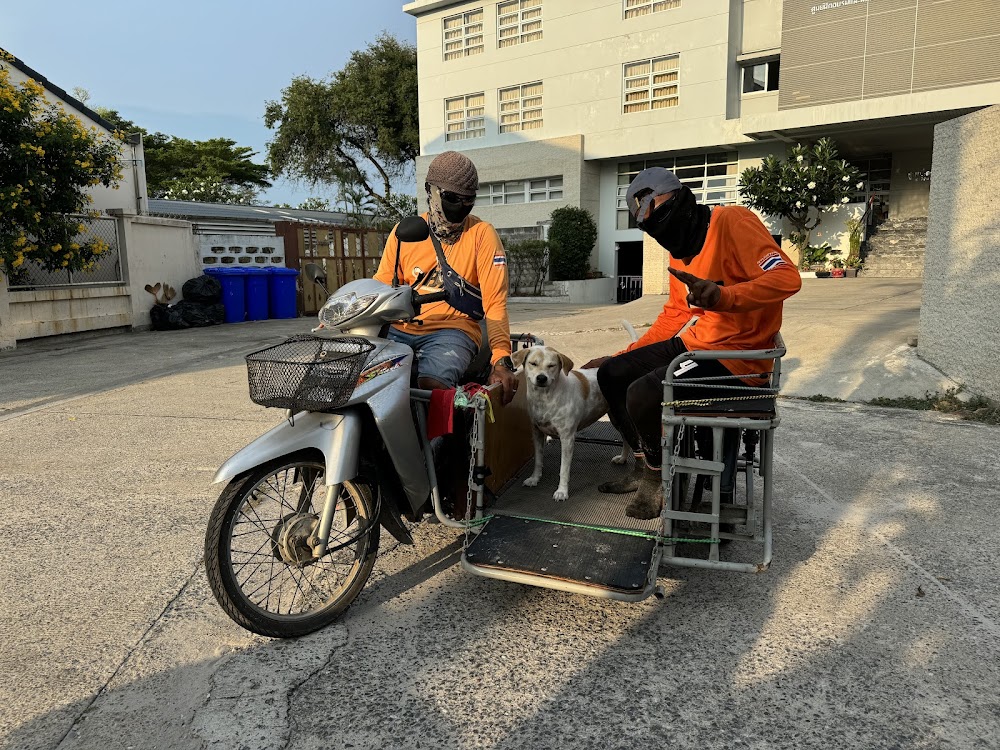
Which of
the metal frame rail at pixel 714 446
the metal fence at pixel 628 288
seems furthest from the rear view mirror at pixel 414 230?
the metal fence at pixel 628 288

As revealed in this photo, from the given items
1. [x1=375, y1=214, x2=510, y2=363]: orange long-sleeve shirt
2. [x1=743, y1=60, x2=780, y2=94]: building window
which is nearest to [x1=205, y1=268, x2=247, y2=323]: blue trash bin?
[x1=375, y1=214, x2=510, y2=363]: orange long-sleeve shirt

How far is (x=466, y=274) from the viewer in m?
3.67

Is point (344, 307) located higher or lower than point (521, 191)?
lower

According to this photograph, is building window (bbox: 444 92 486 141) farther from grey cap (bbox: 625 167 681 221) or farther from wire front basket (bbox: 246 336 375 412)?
wire front basket (bbox: 246 336 375 412)

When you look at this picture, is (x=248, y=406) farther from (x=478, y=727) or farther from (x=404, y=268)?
(x=478, y=727)

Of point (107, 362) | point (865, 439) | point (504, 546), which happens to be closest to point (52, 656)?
point (504, 546)

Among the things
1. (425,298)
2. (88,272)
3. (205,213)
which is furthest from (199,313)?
(425,298)

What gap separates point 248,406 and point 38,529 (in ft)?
10.4

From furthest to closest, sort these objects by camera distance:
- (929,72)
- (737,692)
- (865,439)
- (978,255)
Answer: (929,72)
(978,255)
(865,439)
(737,692)

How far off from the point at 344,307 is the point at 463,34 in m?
28.5

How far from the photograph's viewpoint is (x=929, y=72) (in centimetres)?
1872

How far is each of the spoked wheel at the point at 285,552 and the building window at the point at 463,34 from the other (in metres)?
28.0

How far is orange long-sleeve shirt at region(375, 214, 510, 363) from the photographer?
11.7 ft

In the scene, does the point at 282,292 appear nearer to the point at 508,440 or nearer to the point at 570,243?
the point at 570,243
